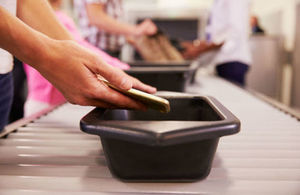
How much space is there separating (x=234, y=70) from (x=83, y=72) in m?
1.72

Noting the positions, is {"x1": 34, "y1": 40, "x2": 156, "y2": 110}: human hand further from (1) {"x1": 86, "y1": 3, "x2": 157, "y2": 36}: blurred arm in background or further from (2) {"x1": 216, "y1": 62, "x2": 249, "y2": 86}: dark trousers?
(2) {"x1": 216, "y1": 62, "x2": 249, "y2": 86}: dark trousers

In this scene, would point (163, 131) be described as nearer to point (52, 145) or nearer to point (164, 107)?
point (164, 107)

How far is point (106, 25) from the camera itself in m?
1.58

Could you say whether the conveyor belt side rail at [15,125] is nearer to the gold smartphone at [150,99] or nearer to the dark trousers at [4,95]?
the dark trousers at [4,95]

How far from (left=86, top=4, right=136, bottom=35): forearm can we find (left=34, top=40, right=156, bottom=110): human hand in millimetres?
1117

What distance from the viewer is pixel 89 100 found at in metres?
0.52

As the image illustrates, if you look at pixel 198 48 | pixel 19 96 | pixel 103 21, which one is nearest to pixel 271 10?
pixel 198 48

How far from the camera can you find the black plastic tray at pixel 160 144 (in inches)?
14.1

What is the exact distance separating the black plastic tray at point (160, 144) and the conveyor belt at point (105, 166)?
0.02 m

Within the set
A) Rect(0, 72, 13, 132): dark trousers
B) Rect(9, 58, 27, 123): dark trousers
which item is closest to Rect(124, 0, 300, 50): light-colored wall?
Rect(9, 58, 27, 123): dark trousers

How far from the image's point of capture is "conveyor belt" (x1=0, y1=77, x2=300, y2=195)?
41 cm

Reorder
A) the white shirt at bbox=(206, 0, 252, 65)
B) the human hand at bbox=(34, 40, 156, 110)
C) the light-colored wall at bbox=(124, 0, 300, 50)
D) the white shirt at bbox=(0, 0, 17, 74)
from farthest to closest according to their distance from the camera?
1. the light-colored wall at bbox=(124, 0, 300, 50)
2. the white shirt at bbox=(206, 0, 252, 65)
3. the white shirt at bbox=(0, 0, 17, 74)
4. the human hand at bbox=(34, 40, 156, 110)

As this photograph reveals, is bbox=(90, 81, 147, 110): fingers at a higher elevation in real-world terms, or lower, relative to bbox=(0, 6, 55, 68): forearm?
lower

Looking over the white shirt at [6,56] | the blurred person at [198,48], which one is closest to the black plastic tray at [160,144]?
the white shirt at [6,56]
